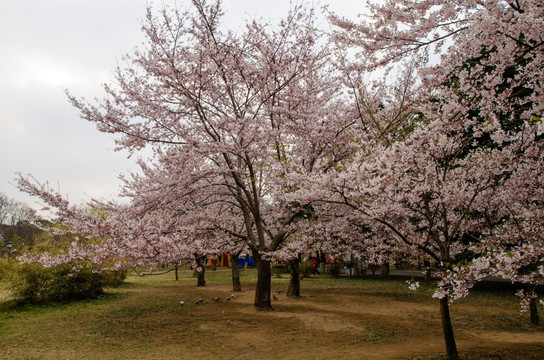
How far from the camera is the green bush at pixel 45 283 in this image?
40.6ft

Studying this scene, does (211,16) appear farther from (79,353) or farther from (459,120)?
(79,353)

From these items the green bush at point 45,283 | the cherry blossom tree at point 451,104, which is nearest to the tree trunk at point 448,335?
the cherry blossom tree at point 451,104

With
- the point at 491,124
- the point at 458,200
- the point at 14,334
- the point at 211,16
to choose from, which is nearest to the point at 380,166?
the point at 491,124

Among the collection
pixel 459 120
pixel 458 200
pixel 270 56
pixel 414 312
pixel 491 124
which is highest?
pixel 270 56

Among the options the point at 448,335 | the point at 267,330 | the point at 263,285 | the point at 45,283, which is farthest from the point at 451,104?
the point at 45,283

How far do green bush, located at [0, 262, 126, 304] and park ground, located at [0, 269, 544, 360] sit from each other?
0.59m

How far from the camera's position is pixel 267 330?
8750mm

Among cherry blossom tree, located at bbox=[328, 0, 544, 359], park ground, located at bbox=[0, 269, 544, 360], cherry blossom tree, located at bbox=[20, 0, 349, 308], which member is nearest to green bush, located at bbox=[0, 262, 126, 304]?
park ground, located at bbox=[0, 269, 544, 360]

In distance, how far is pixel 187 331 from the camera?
28.8 feet

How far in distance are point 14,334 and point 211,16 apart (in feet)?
31.2

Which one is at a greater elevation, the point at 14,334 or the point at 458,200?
the point at 458,200

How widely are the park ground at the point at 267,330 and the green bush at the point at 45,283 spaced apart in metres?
0.59

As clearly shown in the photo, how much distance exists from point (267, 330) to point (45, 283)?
9330mm

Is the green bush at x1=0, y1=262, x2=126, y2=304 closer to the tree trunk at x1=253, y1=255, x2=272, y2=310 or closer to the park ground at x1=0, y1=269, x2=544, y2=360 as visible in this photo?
the park ground at x1=0, y1=269, x2=544, y2=360
